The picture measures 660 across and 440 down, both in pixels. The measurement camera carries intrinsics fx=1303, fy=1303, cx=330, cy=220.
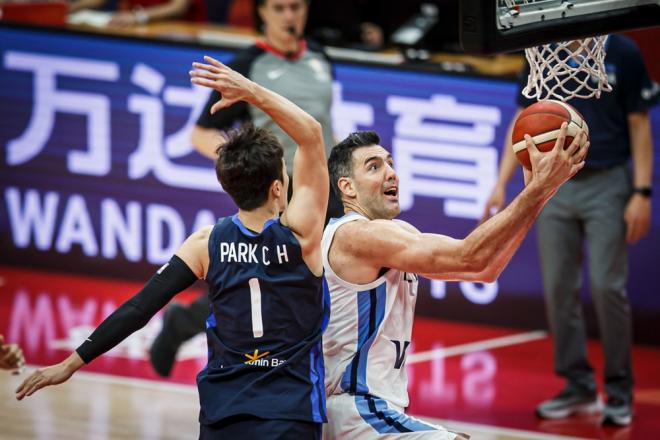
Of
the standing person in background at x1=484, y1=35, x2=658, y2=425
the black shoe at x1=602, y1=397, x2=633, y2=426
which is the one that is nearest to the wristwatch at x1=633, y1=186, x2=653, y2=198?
the standing person in background at x1=484, y1=35, x2=658, y2=425

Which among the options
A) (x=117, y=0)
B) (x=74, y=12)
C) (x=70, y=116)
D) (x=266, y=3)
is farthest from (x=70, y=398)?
(x=117, y=0)

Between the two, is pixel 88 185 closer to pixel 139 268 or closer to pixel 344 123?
pixel 139 268

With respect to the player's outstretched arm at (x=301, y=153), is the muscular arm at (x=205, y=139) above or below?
below

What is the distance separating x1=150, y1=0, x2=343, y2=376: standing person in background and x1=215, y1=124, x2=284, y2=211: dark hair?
2641 millimetres

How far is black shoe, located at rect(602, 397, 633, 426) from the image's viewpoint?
23.7 ft

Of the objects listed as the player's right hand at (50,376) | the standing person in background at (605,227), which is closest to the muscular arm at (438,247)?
the player's right hand at (50,376)

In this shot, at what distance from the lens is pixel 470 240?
450 centimetres

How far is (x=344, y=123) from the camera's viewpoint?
30.7 feet

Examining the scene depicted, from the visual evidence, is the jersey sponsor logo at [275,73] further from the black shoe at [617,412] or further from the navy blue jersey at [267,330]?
the navy blue jersey at [267,330]

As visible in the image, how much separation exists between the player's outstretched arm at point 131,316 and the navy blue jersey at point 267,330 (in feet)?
0.48

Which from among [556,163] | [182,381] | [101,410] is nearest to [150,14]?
[182,381]

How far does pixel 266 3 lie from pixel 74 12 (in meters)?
4.18

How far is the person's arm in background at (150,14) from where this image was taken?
1040cm

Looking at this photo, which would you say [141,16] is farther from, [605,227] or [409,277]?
[409,277]
